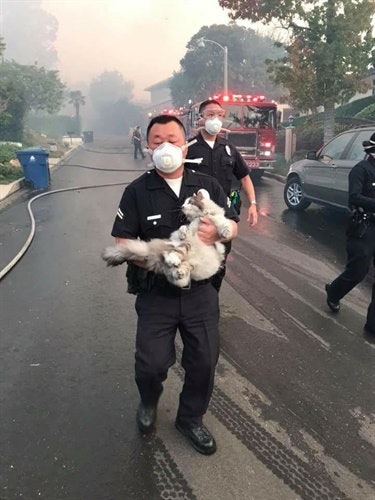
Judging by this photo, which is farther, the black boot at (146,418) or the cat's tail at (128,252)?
the black boot at (146,418)

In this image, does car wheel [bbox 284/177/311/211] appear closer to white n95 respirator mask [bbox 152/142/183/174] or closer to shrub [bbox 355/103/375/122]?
white n95 respirator mask [bbox 152/142/183/174]

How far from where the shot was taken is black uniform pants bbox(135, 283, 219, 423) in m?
2.54

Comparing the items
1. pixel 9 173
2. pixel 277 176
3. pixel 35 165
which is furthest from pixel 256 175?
pixel 9 173

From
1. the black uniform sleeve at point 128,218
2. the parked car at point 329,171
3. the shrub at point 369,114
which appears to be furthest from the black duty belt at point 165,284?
the shrub at point 369,114

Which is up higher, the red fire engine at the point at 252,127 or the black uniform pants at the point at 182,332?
the red fire engine at the point at 252,127

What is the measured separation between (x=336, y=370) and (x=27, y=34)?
447 feet

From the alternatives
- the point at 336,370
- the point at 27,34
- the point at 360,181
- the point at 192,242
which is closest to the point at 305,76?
the point at 360,181

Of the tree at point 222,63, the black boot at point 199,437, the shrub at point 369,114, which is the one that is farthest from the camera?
the tree at point 222,63

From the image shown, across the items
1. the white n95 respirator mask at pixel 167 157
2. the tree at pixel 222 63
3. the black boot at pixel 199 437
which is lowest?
the black boot at pixel 199 437

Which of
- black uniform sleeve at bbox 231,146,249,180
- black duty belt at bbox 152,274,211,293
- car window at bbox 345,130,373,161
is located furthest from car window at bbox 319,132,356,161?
black duty belt at bbox 152,274,211,293

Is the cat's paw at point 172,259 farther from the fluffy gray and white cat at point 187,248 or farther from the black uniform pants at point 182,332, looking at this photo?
the black uniform pants at point 182,332

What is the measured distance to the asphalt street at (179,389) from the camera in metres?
2.50

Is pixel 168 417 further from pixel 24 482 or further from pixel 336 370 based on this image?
pixel 336 370

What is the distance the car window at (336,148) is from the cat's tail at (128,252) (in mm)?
6588
